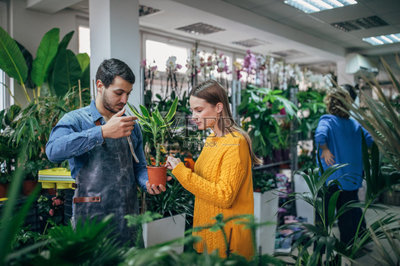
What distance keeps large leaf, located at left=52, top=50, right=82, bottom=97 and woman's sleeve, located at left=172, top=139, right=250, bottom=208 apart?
99.4 inches

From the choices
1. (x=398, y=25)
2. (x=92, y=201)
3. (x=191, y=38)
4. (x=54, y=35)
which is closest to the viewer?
(x=92, y=201)

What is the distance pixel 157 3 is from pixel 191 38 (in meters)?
2.82

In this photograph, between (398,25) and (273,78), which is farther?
(398,25)

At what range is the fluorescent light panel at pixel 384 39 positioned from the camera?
659 cm

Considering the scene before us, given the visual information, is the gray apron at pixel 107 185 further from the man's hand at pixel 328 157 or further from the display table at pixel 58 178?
the man's hand at pixel 328 157

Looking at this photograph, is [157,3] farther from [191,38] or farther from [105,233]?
[105,233]

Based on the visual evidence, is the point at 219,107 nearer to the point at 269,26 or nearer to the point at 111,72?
the point at 111,72

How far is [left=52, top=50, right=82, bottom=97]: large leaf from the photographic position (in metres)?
3.33

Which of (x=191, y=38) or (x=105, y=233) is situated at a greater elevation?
(x=191, y=38)

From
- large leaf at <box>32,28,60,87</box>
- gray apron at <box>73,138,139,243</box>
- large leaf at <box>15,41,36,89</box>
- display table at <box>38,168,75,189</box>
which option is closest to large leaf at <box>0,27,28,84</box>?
large leaf at <box>32,28,60,87</box>

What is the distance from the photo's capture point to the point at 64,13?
4.52 m

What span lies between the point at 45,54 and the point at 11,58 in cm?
32

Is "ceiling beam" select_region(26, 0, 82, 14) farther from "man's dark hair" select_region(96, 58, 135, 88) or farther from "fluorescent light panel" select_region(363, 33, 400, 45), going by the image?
"fluorescent light panel" select_region(363, 33, 400, 45)

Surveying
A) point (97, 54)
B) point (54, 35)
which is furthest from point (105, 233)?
point (54, 35)
